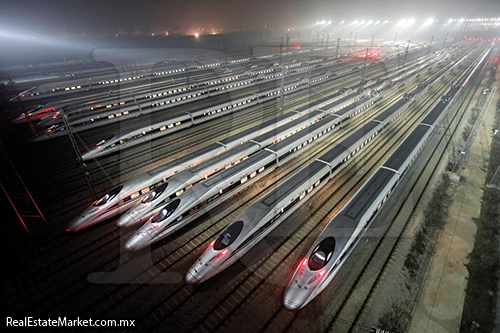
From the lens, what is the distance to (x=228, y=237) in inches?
598

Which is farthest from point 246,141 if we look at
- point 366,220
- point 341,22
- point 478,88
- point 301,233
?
point 341,22

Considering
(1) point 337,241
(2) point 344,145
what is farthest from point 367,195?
(2) point 344,145

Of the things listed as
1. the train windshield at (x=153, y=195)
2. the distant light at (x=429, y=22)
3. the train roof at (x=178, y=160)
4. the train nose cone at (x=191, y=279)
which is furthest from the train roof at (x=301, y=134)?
the distant light at (x=429, y=22)

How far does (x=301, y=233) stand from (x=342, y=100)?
3019 cm

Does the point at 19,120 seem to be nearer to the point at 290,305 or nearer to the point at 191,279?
the point at 191,279

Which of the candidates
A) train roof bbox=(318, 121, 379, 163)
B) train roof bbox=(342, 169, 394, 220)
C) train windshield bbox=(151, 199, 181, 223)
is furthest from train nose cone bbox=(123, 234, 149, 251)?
train roof bbox=(318, 121, 379, 163)

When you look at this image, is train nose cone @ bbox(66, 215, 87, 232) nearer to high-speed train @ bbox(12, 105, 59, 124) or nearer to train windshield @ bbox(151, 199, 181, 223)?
train windshield @ bbox(151, 199, 181, 223)

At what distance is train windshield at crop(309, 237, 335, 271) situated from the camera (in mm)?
13612

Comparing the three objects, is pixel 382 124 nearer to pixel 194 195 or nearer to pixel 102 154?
pixel 194 195

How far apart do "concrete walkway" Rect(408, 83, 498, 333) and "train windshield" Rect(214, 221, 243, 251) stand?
11.1 metres

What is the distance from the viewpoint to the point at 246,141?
2706 cm

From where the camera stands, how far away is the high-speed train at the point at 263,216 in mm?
14836

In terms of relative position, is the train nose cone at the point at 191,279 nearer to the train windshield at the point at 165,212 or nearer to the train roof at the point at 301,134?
the train windshield at the point at 165,212

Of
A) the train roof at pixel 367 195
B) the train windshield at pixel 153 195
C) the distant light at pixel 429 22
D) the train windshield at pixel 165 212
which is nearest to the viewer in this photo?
the train roof at pixel 367 195
